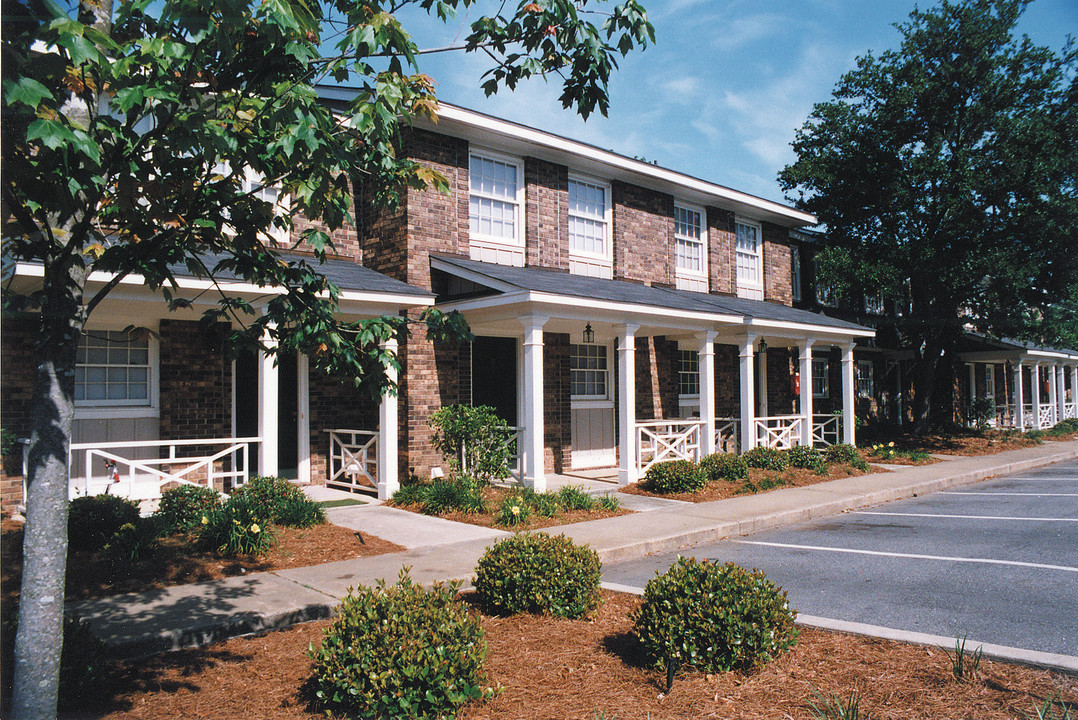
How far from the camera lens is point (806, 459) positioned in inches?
590

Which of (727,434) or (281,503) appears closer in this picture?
(281,503)

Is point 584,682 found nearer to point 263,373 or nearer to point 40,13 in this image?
point 40,13

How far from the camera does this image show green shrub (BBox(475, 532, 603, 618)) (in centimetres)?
537

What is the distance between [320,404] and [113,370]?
128 inches

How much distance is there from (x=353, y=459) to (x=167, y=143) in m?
9.30

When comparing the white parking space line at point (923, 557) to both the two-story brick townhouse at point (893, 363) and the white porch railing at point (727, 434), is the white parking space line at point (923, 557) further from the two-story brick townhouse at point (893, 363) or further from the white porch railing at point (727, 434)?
the two-story brick townhouse at point (893, 363)

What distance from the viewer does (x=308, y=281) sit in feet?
14.6

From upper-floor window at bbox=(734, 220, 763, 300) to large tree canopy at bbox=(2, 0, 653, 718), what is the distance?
15590mm

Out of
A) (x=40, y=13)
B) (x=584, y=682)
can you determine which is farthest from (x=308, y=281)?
(x=584, y=682)

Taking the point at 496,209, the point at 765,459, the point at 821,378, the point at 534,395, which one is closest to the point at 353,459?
the point at 534,395

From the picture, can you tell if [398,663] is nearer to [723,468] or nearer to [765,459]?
[723,468]

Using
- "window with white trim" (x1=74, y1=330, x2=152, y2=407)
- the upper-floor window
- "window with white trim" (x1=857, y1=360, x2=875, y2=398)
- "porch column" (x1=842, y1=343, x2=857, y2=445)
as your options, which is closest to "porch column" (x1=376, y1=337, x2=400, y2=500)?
"window with white trim" (x1=74, y1=330, x2=152, y2=407)

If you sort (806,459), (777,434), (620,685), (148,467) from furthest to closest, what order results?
(777,434) → (806,459) → (148,467) → (620,685)

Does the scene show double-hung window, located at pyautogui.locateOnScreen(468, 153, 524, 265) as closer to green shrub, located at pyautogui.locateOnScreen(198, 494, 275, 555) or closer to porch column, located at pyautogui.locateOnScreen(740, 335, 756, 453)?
porch column, located at pyautogui.locateOnScreen(740, 335, 756, 453)
